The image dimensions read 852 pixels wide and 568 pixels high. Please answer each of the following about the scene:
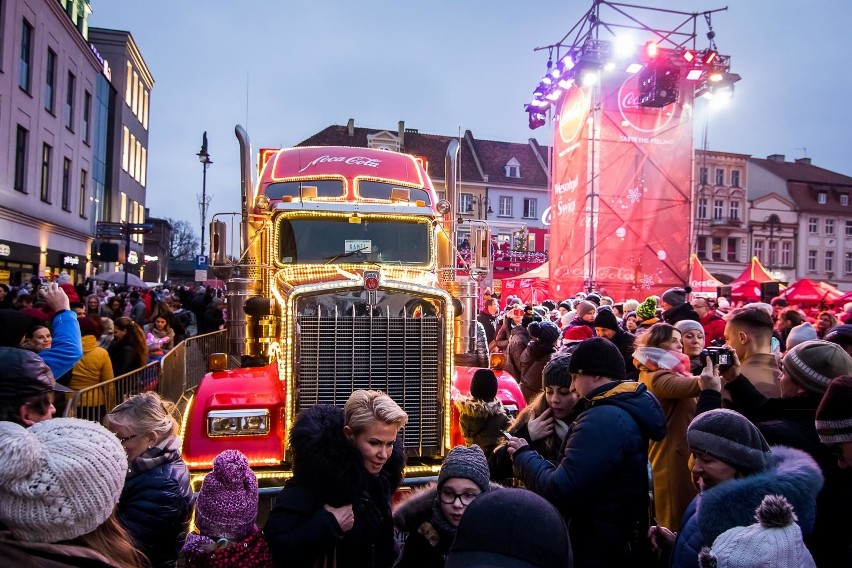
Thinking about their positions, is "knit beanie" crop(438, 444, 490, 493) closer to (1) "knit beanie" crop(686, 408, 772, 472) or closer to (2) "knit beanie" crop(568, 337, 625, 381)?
(2) "knit beanie" crop(568, 337, 625, 381)

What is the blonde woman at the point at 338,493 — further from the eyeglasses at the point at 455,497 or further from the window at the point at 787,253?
the window at the point at 787,253

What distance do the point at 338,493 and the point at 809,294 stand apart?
15646 millimetres

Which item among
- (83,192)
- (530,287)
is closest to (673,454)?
(530,287)

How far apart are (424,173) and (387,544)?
6661mm

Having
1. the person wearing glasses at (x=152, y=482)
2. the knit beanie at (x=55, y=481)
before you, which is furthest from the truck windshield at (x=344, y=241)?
the knit beanie at (x=55, y=481)

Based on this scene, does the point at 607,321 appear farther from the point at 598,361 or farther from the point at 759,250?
the point at 759,250

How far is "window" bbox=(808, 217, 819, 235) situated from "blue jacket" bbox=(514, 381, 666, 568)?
61.3 metres

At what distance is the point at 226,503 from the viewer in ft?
8.64

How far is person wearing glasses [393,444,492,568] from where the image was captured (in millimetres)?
2738

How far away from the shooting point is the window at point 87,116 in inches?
1240

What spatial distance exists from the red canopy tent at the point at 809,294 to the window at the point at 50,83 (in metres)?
25.5

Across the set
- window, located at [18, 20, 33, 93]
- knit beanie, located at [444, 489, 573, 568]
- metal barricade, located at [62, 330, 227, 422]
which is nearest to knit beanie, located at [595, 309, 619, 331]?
metal barricade, located at [62, 330, 227, 422]

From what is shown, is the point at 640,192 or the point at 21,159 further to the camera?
the point at 21,159

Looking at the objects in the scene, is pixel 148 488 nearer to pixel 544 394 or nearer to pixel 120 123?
pixel 544 394
